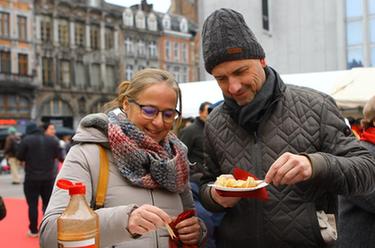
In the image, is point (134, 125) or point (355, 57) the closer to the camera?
point (134, 125)

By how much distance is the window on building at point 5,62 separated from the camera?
37000 millimetres

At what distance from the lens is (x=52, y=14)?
1574 inches

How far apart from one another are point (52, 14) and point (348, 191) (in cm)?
4100

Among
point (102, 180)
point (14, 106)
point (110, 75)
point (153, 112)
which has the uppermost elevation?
point (110, 75)

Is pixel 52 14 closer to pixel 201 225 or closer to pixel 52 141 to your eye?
pixel 52 141

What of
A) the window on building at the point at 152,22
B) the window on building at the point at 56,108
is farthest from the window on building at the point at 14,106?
the window on building at the point at 152,22

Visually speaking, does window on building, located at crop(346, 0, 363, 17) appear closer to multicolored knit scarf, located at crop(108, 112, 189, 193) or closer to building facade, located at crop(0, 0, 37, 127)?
multicolored knit scarf, located at crop(108, 112, 189, 193)

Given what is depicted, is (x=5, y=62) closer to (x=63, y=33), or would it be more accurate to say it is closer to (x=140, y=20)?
(x=63, y=33)

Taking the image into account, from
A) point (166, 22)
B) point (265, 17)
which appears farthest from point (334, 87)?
point (166, 22)

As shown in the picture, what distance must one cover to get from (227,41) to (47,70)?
1586 inches

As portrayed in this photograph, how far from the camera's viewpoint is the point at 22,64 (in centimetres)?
3856

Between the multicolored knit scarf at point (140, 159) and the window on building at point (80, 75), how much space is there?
4110 centimetres

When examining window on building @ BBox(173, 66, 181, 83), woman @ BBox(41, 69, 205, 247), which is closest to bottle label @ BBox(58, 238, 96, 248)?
woman @ BBox(41, 69, 205, 247)

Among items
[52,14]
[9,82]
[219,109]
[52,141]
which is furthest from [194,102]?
[52,14]
